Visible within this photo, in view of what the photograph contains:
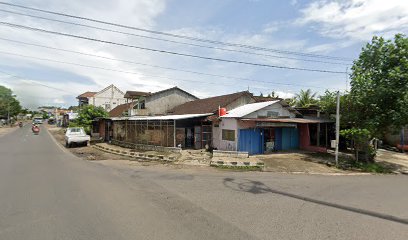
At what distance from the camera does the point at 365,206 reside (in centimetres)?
740

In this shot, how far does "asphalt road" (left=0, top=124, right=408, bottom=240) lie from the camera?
525cm

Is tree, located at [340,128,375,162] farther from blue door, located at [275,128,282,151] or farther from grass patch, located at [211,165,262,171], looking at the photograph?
grass patch, located at [211,165,262,171]

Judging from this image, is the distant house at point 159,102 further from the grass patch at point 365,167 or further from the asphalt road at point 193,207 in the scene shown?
the grass patch at point 365,167

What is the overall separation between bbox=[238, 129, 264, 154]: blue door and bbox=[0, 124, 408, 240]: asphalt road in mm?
7237

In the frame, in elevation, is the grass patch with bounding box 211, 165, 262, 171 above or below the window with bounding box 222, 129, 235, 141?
below

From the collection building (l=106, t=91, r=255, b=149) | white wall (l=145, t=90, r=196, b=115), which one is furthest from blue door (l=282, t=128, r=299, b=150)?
white wall (l=145, t=90, r=196, b=115)

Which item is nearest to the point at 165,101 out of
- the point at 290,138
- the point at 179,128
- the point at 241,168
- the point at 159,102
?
the point at 159,102

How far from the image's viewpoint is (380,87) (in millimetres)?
15398

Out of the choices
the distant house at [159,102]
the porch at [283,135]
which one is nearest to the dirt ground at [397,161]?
the porch at [283,135]

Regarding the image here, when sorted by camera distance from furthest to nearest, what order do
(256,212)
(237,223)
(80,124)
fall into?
(80,124), (256,212), (237,223)

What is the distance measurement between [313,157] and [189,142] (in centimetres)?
1021

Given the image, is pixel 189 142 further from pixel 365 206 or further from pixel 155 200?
pixel 365 206

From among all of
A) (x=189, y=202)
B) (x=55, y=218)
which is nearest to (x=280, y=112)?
(x=189, y=202)

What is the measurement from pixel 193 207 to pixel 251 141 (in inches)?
495
